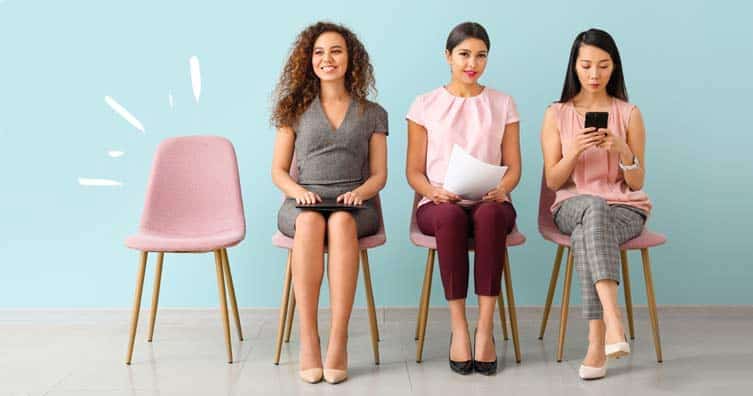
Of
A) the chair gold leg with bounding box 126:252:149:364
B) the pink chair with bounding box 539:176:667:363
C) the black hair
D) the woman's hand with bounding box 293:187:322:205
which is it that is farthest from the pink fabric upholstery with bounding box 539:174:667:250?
the chair gold leg with bounding box 126:252:149:364

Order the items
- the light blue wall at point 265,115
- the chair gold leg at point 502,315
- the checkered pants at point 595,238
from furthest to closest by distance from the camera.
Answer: the light blue wall at point 265,115 → the chair gold leg at point 502,315 → the checkered pants at point 595,238

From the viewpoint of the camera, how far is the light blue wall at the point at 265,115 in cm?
338

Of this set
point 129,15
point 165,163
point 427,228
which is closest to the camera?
point 427,228

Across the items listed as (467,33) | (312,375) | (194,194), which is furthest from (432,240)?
(194,194)

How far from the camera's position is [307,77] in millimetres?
3021

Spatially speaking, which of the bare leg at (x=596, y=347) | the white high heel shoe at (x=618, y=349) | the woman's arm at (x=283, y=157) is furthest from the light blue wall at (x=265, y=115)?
the white high heel shoe at (x=618, y=349)

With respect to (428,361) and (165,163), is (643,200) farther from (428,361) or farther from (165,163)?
(165,163)

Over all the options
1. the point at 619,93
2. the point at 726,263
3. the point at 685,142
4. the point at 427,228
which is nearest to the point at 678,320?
the point at 726,263

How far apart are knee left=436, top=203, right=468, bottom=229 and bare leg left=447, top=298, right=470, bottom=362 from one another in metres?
0.23

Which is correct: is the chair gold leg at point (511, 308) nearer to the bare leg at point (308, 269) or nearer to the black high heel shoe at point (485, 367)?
the black high heel shoe at point (485, 367)

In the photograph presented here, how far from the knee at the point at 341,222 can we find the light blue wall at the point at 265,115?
0.71 m

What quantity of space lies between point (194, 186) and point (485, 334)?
1.15 m

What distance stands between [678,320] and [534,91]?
101cm

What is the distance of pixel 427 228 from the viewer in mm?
2863
